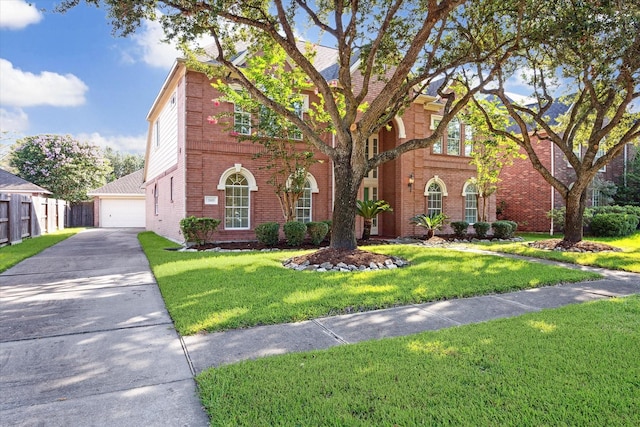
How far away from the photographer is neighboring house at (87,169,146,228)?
27.9m

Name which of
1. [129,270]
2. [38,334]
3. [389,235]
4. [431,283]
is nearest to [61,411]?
[38,334]

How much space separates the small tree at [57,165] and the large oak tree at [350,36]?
2653cm

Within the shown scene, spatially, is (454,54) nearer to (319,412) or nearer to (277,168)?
(277,168)

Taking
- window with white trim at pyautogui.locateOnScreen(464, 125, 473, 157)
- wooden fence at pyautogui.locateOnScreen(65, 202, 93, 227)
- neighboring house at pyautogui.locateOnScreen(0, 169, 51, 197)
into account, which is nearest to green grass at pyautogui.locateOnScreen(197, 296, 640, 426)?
window with white trim at pyautogui.locateOnScreen(464, 125, 473, 157)

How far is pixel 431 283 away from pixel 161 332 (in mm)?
3977

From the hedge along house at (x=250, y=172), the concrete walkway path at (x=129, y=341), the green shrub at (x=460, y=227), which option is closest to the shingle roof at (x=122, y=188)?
the hedge along house at (x=250, y=172)

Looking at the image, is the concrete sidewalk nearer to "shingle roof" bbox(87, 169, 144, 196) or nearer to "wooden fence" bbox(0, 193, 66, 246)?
"wooden fence" bbox(0, 193, 66, 246)

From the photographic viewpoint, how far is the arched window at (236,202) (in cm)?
1284

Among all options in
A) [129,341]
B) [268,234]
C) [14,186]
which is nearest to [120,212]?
[14,186]

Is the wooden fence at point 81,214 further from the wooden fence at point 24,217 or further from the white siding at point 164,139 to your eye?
the white siding at point 164,139

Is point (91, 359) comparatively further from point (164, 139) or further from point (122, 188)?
point (122, 188)

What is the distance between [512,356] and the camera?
3039 millimetres

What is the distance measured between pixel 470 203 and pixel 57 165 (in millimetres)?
29956

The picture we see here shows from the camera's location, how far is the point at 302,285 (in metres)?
5.76
